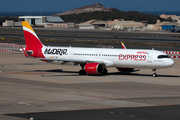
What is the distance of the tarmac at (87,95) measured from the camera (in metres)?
22.8

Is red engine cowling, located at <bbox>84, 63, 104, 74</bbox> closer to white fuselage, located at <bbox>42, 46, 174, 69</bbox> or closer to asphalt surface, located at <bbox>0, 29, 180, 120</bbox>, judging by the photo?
asphalt surface, located at <bbox>0, 29, 180, 120</bbox>

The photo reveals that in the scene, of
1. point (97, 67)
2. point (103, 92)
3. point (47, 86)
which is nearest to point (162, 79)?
point (97, 67)

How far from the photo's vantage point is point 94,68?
44.5m

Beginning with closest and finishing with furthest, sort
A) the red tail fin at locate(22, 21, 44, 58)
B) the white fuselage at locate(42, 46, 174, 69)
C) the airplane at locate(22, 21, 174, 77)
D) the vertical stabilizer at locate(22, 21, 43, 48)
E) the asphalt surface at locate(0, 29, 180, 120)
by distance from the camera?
1. the asphalt surface at locate(0, 29, 180, 120)
2. the white fuselage at locate(42, 46, 174, 69)
3. the airplane at locate(22, 21, 174, 77)
4. the red tail fin at locate(22, 21, 44, 58)
5. the vertical stabilizer at locate(22, 21, 43, 48)

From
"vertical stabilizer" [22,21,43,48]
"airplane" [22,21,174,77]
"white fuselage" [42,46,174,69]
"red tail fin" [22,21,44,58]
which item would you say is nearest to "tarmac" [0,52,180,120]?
"airplane" [22,21,174,77]

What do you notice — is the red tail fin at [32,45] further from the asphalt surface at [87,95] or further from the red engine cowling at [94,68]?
the red engine cowling at [94,68]

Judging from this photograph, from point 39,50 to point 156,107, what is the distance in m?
28.1

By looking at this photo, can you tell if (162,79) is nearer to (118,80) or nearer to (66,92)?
(118,80)

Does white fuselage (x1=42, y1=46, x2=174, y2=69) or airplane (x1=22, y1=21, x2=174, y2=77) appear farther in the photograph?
airplane (x1=22, y1=21, x2=174, y2=77)

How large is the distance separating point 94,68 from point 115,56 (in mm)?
3562

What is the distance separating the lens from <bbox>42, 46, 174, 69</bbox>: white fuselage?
43906 millimetres

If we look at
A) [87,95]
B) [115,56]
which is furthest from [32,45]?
[87,95]

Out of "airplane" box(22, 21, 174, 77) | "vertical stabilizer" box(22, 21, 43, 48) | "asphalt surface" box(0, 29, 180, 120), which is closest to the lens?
"asphalt surface" box(0, 29, 180, 120)

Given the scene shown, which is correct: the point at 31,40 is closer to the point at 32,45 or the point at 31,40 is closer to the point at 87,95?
the point at 32,45
